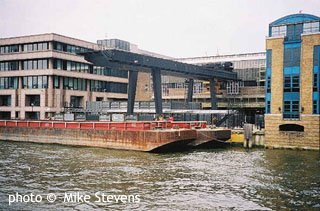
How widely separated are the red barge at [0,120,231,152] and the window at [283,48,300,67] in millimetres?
11319

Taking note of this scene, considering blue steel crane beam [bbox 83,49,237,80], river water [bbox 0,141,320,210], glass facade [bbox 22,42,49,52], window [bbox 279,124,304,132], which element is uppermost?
glass facade [bbox 22,42,49,52]

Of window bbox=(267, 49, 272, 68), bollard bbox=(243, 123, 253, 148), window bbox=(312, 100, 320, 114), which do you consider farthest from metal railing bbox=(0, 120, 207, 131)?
window bbox=(312, 100, 320, 114)

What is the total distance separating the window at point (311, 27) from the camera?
153ft

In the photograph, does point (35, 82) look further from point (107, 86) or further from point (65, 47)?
point (107, 86)

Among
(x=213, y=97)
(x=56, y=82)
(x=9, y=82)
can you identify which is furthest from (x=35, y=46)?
(x=213, y=97)

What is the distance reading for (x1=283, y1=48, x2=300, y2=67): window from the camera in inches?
1858

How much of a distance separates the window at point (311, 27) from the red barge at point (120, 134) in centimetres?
1572

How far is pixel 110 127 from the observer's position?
47.0 m

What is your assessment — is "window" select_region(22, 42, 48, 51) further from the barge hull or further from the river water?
the river water

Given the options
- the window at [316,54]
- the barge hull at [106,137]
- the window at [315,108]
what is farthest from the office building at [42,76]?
the window at [315,108]

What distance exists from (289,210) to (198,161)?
16.5m

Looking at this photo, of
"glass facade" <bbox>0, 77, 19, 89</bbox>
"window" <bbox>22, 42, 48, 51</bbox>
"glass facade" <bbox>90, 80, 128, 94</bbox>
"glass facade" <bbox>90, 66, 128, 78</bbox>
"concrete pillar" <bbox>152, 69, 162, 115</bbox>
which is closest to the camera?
"concrete pillar" <bbox>152, 69, 162, 115</bbox>

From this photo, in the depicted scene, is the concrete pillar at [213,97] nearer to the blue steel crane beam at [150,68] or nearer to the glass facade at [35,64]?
the blue steel crane beam at [150,68]

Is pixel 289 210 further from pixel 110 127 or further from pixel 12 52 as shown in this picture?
pixel 12 52
